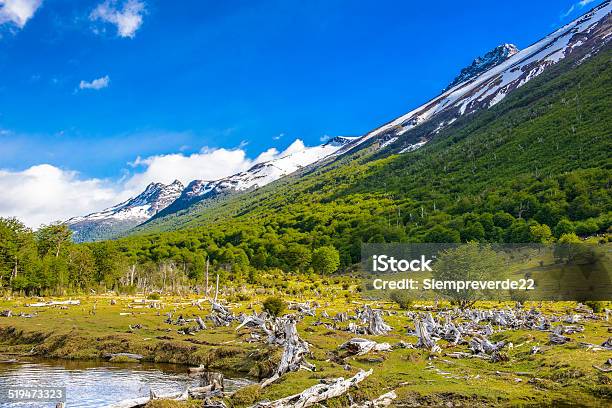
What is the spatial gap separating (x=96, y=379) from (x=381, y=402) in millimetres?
20774

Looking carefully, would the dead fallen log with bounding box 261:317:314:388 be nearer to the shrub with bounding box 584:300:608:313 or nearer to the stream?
the stream

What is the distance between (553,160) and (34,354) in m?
191

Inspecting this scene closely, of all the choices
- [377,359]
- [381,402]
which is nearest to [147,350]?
[377,359]

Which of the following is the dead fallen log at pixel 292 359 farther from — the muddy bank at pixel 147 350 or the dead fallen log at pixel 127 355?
the dead fallen log at pixel 127 355

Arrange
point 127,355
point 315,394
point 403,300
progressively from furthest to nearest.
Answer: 1. point 403,300
2. point 127,355
3. point 315,394

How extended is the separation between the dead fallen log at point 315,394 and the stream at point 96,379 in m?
8.16

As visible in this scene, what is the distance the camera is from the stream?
2797 cm

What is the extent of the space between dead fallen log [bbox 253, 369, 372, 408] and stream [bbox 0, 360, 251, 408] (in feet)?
26.8

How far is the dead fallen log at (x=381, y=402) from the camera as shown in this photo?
23353 millimetres

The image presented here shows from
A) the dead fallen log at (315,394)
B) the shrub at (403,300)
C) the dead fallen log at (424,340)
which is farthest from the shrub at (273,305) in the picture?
the dead fallen log at (315,394)

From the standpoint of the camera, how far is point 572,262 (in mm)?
89688

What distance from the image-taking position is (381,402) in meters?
24.2

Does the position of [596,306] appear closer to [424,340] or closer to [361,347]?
[424,340]

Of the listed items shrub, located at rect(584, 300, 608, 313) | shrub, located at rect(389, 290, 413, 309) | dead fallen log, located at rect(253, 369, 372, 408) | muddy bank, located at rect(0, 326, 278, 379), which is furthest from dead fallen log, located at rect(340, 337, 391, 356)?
shrub, located at rect(584, 300, 608, 313)
